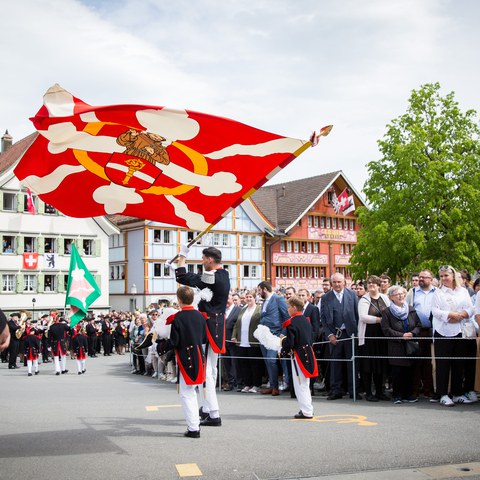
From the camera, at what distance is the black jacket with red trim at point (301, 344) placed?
976cm

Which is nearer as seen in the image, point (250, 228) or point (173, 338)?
point (173, 338)

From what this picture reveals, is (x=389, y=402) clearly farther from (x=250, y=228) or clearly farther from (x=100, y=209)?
(x=250, y=228)

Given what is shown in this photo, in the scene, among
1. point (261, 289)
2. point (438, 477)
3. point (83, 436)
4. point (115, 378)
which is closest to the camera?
point (438, 477)

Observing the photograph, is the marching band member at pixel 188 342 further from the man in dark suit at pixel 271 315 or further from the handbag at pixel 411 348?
the man in dark suit at pixel 271 315

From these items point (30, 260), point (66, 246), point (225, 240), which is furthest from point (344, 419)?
point (225, 240)

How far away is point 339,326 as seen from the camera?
39.2ft

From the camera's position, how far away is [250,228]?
58.5m

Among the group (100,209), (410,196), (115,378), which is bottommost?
(115,378)

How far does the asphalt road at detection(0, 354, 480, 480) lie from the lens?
6.32m

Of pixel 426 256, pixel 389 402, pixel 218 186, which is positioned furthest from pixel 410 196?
pixel 218 186

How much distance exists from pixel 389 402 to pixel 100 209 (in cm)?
581

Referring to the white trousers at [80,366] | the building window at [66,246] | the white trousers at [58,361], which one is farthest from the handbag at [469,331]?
the building window at [66,246]

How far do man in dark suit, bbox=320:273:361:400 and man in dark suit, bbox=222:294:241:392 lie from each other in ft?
9.16

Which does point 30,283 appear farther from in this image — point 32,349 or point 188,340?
point 188,340
